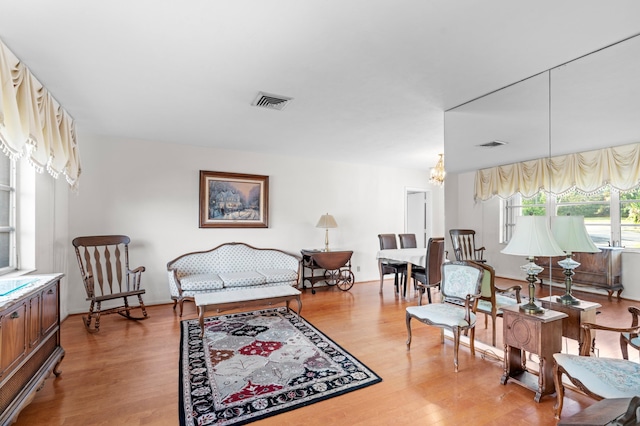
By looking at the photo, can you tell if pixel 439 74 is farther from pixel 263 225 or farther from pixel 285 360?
pixel 263 225

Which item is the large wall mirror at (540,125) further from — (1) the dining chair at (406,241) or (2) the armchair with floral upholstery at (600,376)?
(1) the dining chair at (406,241)

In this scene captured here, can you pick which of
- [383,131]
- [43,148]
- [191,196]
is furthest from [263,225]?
[43,148]

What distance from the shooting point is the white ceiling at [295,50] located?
158 cm

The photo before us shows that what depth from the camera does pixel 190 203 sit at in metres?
4.46

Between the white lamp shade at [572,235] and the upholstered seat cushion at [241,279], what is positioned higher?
the white lamp shade at [572,235]

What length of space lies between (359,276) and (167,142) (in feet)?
12.8

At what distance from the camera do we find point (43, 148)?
2.33 metres

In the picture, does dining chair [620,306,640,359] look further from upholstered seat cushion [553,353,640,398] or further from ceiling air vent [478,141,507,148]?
ceiling air vent [478,141,507,148]

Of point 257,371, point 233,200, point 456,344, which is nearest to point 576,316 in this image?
point 456,344

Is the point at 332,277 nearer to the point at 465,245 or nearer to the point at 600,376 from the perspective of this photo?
the point at 465,245

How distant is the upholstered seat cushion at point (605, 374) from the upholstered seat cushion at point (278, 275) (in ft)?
10.6

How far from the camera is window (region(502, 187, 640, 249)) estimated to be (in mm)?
1955

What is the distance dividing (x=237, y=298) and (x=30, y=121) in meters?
2.25

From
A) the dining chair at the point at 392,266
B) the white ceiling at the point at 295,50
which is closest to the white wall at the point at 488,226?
the white ceiling at the point at 295,50
